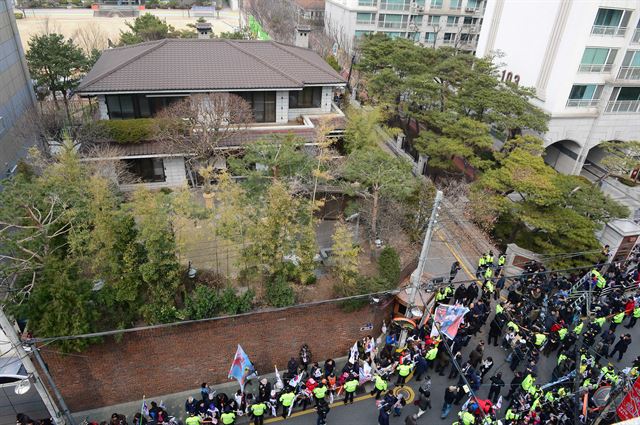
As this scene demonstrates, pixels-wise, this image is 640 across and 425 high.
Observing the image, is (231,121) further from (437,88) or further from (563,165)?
(563,165)

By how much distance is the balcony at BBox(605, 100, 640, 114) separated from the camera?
31.0 metres

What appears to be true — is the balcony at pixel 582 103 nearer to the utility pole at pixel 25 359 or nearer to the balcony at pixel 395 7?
the balcony at pixel 395 7

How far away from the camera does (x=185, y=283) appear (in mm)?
14820

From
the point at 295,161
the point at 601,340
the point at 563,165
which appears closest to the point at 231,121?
the point at 295,161

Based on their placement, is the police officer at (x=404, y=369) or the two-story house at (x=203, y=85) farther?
the two-story house at (x=203, y=85)

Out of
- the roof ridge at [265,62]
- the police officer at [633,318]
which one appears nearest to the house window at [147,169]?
the roof ridge at [265,62]

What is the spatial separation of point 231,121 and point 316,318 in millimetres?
12335

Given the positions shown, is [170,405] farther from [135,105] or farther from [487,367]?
[135,105]

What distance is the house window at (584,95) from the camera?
29906 millimetres

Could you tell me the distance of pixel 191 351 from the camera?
14.0m

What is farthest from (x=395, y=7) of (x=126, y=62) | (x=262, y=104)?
(x=126, y=62)

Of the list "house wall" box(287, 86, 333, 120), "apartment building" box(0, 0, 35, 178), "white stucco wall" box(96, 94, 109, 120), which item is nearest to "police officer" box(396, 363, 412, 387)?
"house wall" box(287, 86, 333, 120)

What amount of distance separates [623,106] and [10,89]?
4191cm

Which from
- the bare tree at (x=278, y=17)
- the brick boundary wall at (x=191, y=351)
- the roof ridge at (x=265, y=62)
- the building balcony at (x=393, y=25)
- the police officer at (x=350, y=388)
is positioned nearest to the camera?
the brick boundary wall at (x=191, y=351)
